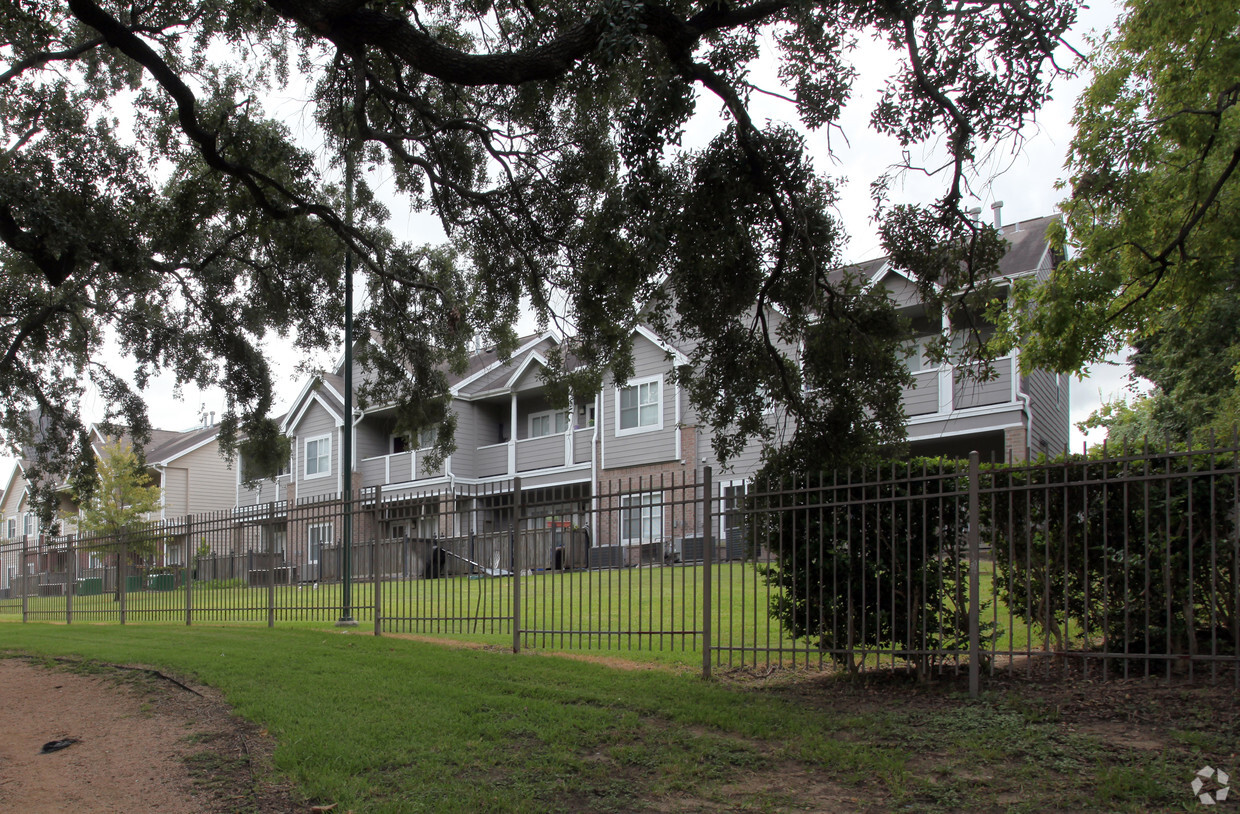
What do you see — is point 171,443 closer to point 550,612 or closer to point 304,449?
point 304,449

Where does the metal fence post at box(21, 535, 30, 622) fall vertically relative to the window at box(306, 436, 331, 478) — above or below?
below

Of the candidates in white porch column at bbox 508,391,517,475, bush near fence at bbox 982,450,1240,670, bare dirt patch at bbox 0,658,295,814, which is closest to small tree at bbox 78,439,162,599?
white porch column at bbox 508,391,517,475

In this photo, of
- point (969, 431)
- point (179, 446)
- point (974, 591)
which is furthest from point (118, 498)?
point (974, 591)

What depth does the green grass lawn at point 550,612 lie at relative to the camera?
9594 mm

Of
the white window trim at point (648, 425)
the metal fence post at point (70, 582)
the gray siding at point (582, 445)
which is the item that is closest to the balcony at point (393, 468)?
the gray siding at point (582, 445)

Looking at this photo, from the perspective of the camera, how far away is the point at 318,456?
3569cm

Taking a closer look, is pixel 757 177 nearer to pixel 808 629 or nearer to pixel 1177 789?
pixel 808 629

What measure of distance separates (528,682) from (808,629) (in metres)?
2.65

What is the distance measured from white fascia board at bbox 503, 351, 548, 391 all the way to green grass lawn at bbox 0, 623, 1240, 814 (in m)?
19.1

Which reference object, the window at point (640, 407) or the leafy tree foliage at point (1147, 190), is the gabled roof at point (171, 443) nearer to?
the window at point (640, 407)

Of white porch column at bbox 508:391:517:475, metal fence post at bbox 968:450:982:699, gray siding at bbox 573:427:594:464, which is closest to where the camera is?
Result: metal fence post at bbox 968:450:982:699

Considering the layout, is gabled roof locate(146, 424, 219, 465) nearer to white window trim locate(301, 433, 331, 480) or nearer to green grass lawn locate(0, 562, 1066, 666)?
white window trim locate(301, 433, 331, 480)

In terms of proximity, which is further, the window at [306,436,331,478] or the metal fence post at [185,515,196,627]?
the window at [306,436,331,478]

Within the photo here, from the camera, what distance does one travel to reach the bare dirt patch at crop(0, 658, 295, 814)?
6.08 meters
